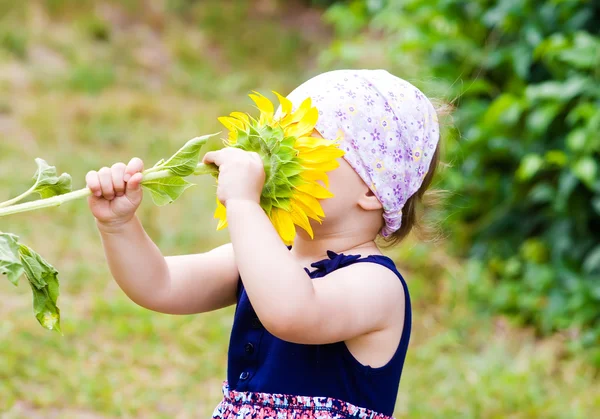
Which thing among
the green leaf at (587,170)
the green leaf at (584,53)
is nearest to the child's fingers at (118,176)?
the green leaf at (587,170)

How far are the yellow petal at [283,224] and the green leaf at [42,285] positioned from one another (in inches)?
15.8

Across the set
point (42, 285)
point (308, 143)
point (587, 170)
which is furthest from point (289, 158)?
point (587, 170)

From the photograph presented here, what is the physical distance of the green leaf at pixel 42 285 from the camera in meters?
1.46

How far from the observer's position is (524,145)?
385cm

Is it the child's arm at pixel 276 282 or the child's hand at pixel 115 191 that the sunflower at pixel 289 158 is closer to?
the child's arm at pixel 276 282

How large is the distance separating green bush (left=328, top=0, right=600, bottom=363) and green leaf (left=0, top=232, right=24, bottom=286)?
6.80ft

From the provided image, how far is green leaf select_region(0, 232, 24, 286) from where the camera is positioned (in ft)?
4.43

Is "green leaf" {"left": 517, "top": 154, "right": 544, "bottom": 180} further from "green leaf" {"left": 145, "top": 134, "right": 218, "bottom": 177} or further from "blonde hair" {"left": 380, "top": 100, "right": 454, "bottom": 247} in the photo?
"green leaf" {"left": 145, "top": 134, "right": 218, "bottom": 177}

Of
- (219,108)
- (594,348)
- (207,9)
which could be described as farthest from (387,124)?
(207,9)

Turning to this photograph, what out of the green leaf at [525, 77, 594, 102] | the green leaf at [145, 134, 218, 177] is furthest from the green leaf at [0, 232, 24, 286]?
the green leaf at [525, 77, 594, 102]

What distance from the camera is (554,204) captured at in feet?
12.2

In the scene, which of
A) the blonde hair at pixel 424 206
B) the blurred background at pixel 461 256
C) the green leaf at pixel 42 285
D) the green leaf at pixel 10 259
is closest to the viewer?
the green leaf at pixel 10 259

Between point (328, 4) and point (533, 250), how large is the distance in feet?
18.7

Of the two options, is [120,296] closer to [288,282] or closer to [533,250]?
[533,250]
